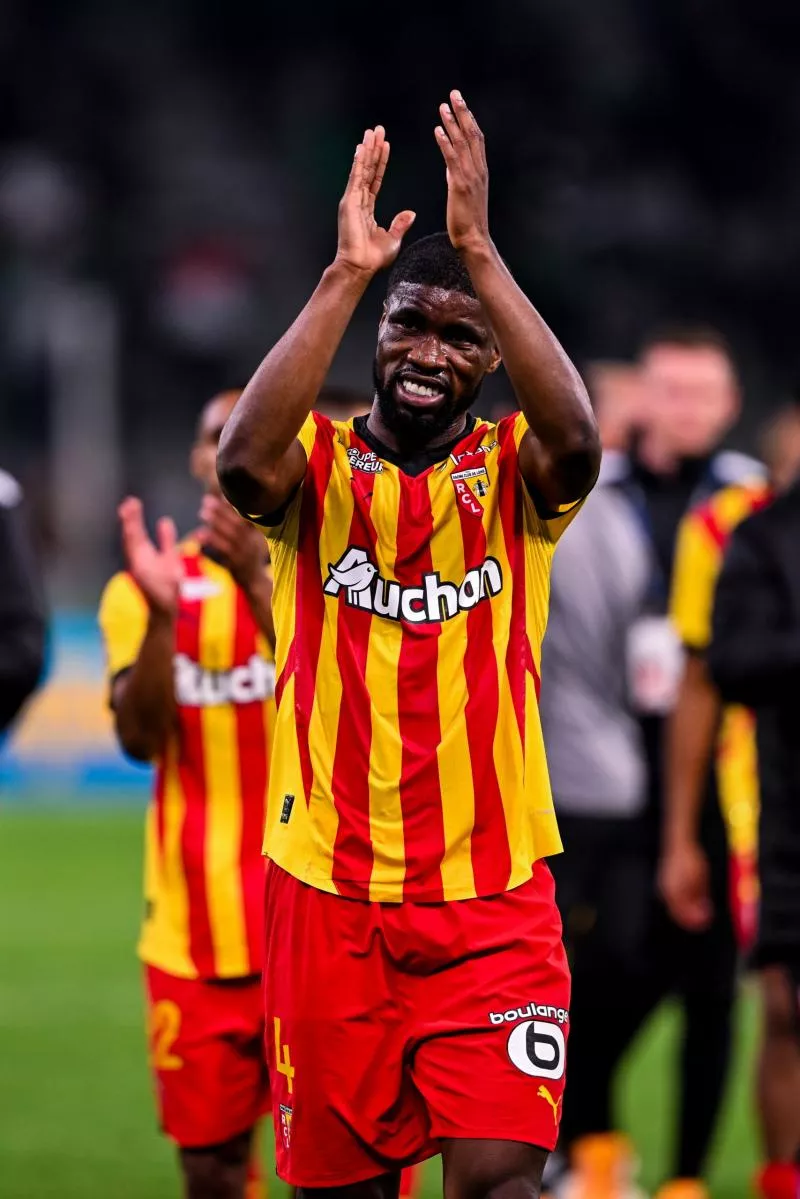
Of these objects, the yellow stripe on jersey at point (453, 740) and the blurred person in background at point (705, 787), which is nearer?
the yellow stripe on jersey at point (453, 740)

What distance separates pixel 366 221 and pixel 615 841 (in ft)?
9.97

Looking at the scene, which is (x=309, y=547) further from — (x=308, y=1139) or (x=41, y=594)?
(x=41, y=594)

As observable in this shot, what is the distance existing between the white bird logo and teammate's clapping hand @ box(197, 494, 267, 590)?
3.11 feet

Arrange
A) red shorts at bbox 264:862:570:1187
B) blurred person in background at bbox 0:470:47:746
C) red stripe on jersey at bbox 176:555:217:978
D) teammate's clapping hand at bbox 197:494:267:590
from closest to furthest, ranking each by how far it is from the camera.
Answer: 1. red shorts at bbox 264:862:570:1187
2. teammate's clapping hand at bbox 197:494:267:590
3. red stripe on jersey at bbox 176:555:217:978
4. blurred person in background at bbox 0:470:47:746

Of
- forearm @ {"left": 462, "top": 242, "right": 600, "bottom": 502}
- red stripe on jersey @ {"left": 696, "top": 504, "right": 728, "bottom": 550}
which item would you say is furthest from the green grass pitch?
forearm @ {"left": 462, "top": 242, "right": 600, "bottom": 502}

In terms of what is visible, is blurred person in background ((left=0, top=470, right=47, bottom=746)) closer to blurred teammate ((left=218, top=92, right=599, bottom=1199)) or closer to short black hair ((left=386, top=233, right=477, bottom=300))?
blurred teammate ((left=218, top=92, right=599, bottom=1199))

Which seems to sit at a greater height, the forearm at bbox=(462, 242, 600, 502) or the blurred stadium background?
the blurred stadium background

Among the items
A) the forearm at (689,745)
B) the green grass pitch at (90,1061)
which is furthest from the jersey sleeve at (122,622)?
the green grass pitch at (90,1061)

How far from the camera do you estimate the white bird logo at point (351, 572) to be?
3785 millimetres

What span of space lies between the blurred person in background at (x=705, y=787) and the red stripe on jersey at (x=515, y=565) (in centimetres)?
205

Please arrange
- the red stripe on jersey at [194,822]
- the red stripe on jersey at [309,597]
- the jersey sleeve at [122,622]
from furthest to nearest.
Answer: the jersey sleeve at [122,622]
the red stripe on jersey at [194,822]
the red stripe on jersey at [309,597]

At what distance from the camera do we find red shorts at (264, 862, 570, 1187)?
12.2ft

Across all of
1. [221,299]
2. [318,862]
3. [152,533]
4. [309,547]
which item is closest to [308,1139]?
[318,862]

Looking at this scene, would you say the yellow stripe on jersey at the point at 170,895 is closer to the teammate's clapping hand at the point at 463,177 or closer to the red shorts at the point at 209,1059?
the red shorts at the point at 209,1059
